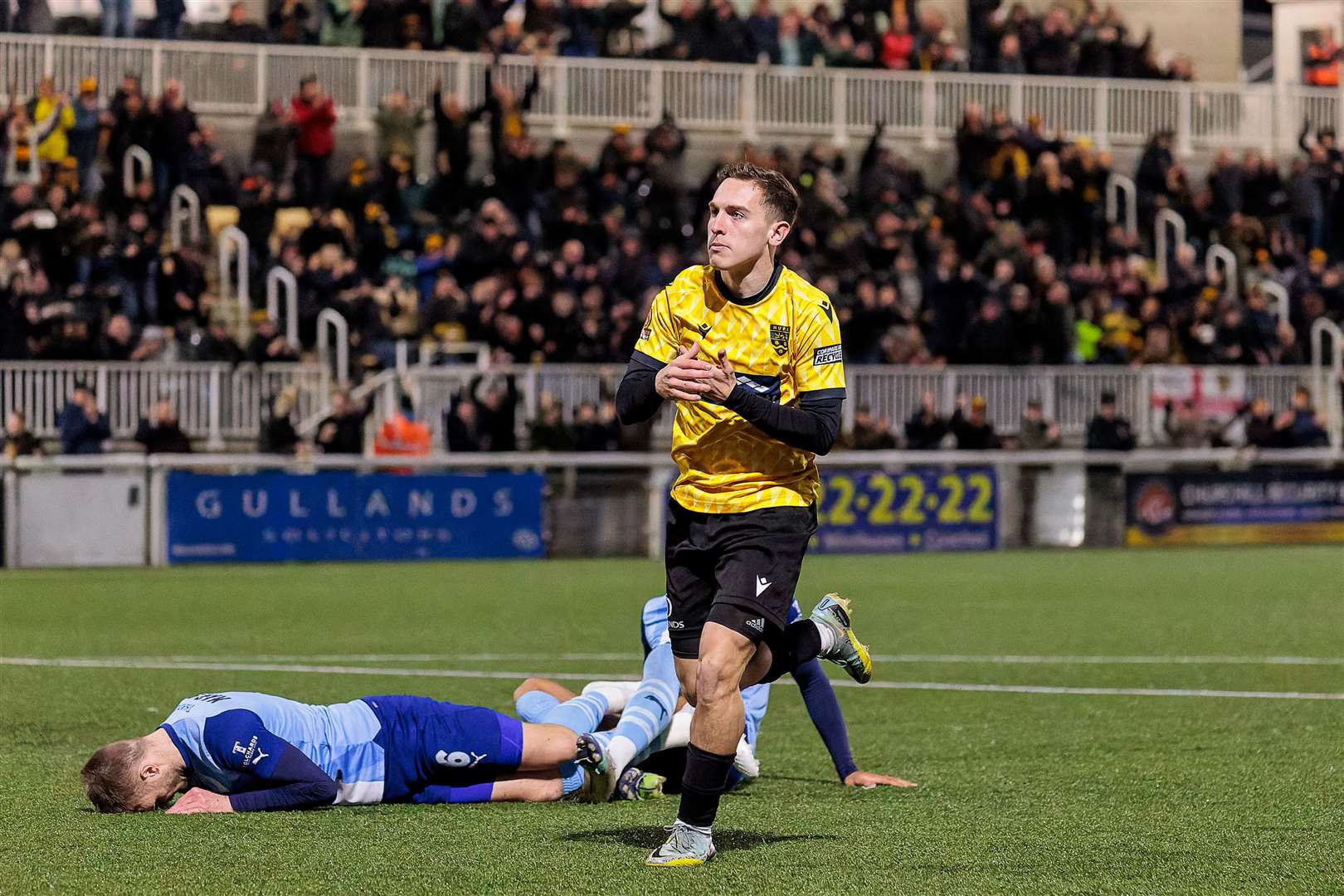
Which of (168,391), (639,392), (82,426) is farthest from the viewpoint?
(168,391)

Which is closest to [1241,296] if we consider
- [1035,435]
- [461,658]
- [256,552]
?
[1035,435]

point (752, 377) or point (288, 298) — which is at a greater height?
point (288, 298)

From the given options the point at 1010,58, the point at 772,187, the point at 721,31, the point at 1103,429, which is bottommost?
the point at 1103,429

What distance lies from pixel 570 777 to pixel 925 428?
1856cm

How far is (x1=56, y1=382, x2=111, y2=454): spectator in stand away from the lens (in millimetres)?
22375

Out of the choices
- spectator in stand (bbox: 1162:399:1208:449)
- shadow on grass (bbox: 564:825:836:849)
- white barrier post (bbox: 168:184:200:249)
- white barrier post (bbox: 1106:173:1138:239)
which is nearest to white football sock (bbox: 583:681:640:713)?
shadow on grass (bbox: 564:825:836:849)

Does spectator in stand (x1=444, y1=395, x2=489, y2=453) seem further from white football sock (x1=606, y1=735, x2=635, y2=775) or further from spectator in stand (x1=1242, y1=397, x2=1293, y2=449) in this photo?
white football sock (x1=606, y1=735, x2=635, y2=775)

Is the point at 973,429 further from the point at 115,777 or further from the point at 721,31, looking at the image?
the point at 115,777

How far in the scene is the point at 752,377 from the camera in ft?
21.5

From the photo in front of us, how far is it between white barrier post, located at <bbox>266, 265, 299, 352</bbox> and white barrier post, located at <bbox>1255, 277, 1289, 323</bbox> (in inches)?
567

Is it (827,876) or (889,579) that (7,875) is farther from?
(889,579)

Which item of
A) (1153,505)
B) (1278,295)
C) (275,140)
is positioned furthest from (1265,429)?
(275,140)

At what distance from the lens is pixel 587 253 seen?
26516 millimetres

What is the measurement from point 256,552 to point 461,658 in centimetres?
962
